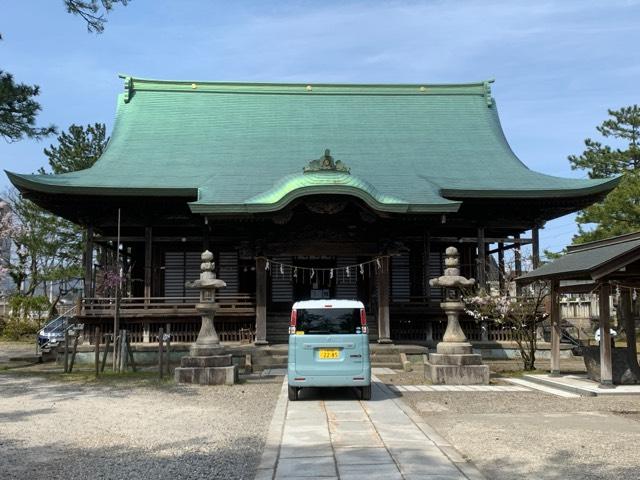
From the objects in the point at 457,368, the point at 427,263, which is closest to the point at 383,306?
the point at 427,263

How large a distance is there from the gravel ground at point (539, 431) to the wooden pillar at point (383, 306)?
615 centimetres

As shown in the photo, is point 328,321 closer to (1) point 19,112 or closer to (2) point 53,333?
(1) point 19,112

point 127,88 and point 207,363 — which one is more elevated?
point 127,88

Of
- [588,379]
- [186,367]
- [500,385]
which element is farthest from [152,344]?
[588,379]

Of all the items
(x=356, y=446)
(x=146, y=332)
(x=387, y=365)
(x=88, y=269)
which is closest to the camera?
(x=356, y=446)

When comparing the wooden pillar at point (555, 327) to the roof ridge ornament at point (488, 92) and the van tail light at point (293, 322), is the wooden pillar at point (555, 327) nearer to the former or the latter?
the van tail light at point (293, 322)

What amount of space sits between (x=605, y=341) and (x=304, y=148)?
1387 centimetres

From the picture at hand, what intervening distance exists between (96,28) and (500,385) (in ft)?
35.5

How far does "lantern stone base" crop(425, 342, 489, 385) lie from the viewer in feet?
43.3

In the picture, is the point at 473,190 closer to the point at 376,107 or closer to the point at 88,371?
the point at 376,107

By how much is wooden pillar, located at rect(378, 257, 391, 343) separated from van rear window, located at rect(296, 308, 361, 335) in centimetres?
771

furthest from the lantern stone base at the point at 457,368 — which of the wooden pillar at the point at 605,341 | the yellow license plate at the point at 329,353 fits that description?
the yellow license plate at the point at 329,353

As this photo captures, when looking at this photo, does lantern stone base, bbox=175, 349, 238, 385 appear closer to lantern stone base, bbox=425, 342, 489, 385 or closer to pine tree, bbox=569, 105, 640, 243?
lantern stone base, bbox=425, 342, 489, 385

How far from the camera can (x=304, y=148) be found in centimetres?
2283
